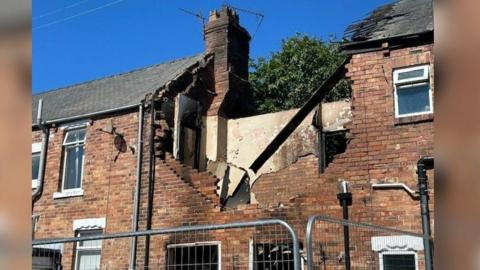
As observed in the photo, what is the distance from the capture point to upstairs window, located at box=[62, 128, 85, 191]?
575 inches

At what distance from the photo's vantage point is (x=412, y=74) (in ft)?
34.5

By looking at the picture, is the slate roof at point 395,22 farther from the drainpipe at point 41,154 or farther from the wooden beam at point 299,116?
the drainpipe at point 41,154

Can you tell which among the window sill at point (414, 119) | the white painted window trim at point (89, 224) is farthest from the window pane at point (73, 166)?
the window sill at point (414, 119)

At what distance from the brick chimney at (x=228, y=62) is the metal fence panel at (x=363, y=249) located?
6.95 metres

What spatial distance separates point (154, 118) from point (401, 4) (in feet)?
21.7

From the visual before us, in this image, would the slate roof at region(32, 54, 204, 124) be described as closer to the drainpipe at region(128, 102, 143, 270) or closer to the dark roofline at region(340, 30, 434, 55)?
the drainpipe at region(128, 102, 143, 270)

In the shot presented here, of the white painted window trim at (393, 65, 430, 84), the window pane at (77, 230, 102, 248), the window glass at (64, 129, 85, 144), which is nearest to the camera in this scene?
the white painted window trim at (393, 65, 430, 84)

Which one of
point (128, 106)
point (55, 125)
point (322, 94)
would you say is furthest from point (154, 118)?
point (322, 94)

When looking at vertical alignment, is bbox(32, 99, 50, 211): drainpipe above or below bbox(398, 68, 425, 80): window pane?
below

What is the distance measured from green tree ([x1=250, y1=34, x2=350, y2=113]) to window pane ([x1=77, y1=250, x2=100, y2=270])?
47.9 ft

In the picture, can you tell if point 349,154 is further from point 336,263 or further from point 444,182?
point 444,182

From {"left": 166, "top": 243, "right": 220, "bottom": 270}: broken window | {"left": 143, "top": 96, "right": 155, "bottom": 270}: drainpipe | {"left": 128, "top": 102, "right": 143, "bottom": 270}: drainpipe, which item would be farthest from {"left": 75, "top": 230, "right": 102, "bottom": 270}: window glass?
{"left": 166, "top": 243, "right": 220, "bottom": 270}: broken window

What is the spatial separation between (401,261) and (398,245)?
44 centimetres

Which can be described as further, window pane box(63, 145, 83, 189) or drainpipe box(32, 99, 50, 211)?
drainpipe box(32, 99, 50, 211)
